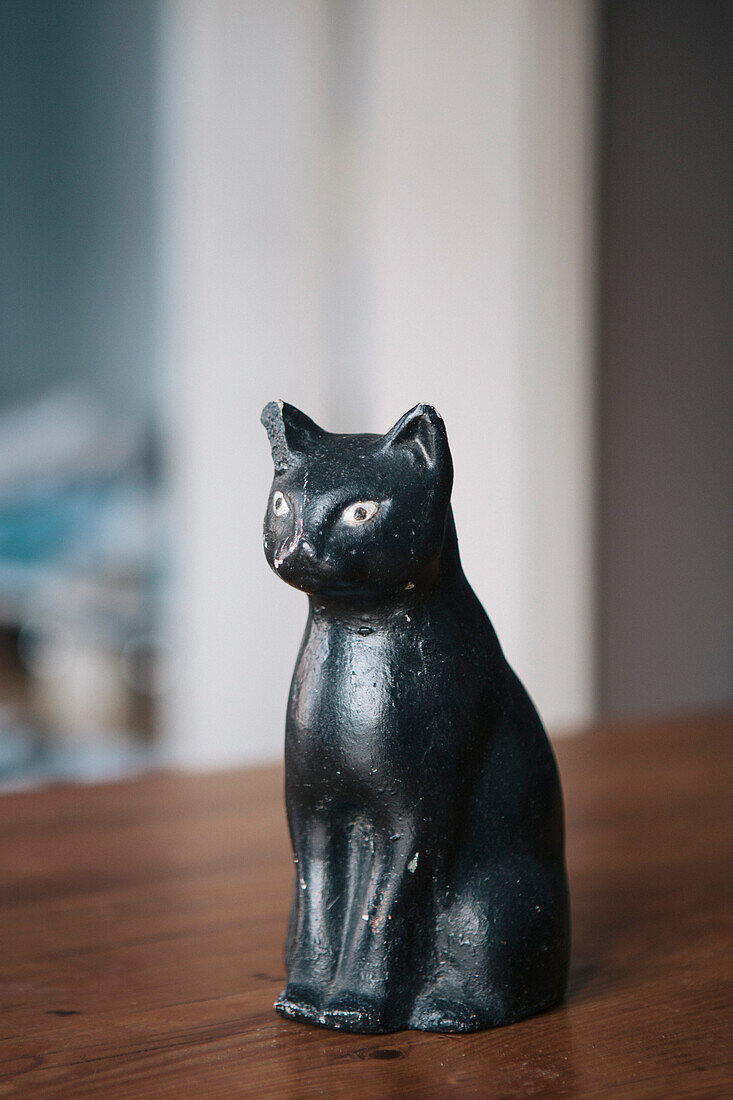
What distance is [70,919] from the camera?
815mm

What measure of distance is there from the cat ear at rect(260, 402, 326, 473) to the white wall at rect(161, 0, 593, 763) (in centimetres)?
157

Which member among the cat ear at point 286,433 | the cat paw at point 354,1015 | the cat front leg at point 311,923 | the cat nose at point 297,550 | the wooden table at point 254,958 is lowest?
the wooden table at point 254,958

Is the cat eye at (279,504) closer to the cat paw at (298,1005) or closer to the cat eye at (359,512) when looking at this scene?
the cat eye at (359,512)

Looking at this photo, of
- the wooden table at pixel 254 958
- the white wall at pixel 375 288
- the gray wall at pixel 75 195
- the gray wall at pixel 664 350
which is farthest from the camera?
the gray wall at pixel 75 195

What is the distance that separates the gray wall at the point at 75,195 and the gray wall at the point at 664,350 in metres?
1.28

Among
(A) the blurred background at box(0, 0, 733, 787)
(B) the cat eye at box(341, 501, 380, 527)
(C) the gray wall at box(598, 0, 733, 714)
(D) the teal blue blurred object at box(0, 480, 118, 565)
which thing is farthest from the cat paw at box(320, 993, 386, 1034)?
(D) the teal blue blurred object at box(0, 480, 118, 565)

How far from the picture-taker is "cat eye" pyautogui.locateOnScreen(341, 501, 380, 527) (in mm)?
589

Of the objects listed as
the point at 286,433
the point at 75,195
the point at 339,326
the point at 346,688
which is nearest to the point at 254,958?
the point at 346,688

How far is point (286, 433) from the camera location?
0.63 metres

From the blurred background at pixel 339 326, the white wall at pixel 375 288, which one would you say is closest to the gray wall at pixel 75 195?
the blurred background at pixel 339 326

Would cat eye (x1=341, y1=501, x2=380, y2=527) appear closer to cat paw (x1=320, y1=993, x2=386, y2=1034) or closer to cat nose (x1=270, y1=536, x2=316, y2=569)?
cat nose (x1=270, y1=536, x2=316, y2=569)

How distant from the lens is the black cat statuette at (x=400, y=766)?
23.5 inches

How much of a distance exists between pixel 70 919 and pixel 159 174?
8.19ft

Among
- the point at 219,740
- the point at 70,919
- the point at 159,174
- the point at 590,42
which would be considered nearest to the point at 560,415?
the point at 590,42
